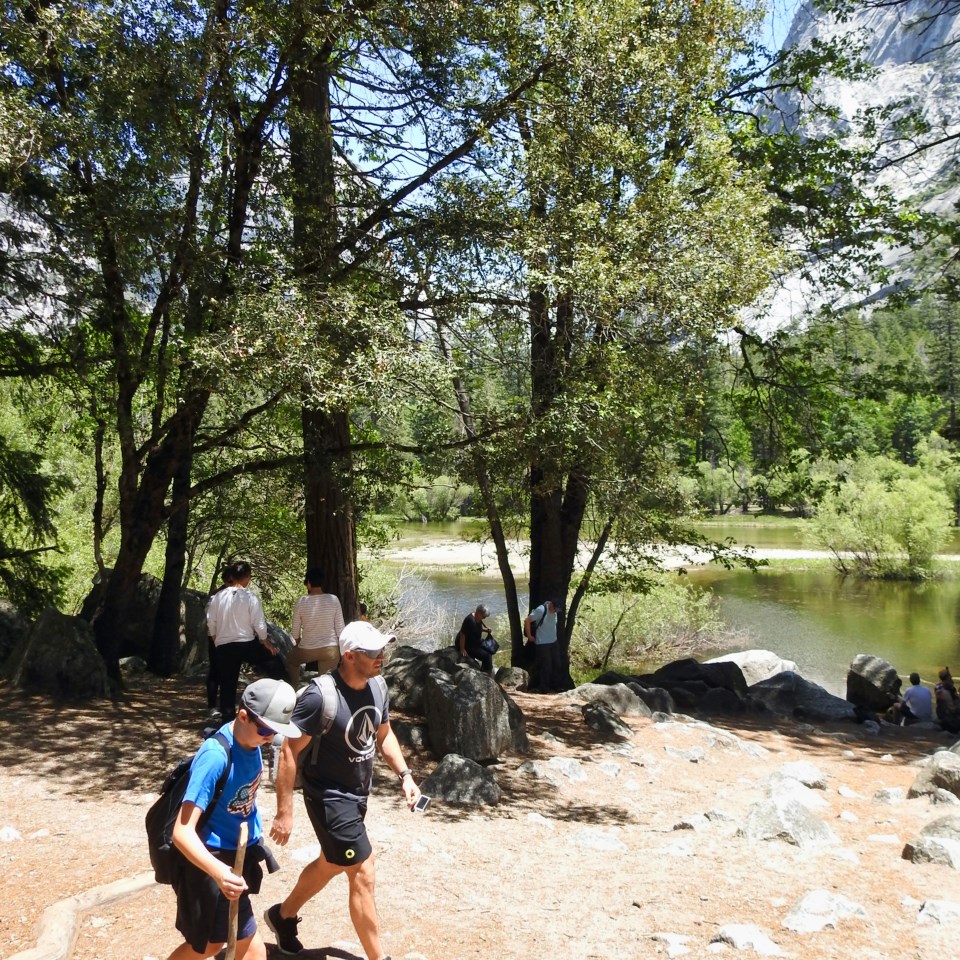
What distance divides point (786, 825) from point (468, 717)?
2.95m

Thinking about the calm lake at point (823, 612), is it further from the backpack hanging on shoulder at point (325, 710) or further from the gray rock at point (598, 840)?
the backpack hanging on shoulder at point (325, 710)

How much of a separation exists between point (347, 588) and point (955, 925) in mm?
6627

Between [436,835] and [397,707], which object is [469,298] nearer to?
[397,707]

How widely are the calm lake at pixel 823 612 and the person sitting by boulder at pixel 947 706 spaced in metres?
7.44

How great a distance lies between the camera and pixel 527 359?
380 inches

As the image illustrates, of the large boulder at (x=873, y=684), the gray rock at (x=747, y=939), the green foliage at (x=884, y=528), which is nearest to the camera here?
the gray rock at (x=747, y=939)

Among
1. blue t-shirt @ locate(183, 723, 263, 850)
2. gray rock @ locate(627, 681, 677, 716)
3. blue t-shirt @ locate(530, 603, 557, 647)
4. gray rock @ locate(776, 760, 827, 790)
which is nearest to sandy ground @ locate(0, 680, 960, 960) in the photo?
gray rock @ locate(776, 760, 827, 790)

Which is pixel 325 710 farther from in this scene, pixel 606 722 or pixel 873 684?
pixel 873 684

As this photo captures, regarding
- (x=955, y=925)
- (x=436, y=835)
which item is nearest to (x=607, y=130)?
(x=436, y=835)

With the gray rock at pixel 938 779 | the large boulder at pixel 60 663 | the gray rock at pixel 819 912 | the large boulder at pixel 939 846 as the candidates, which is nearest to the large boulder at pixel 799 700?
the gray rock at pixel 938 779

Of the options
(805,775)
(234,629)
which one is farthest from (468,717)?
(805,775)

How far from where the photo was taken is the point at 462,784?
7.24 metres

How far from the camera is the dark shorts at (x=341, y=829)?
3879mm

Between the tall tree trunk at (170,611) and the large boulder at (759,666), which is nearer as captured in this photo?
the tall tree trunk at (170,611)
